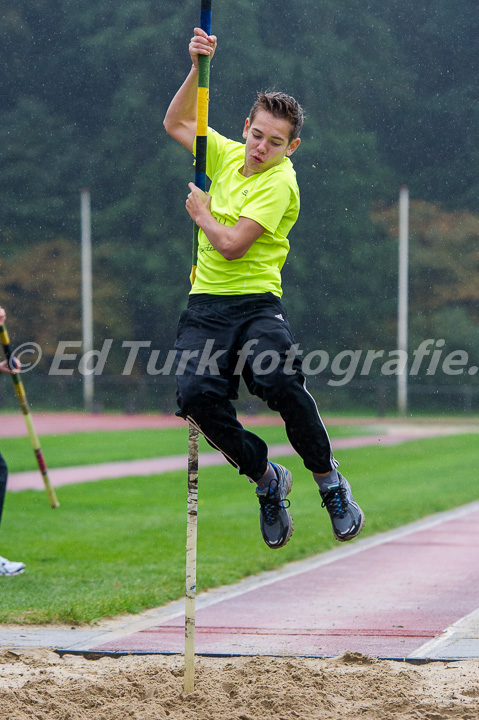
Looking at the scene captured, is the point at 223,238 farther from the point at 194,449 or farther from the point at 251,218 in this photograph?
the point at 194,449

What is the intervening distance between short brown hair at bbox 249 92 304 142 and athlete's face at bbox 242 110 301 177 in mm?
20

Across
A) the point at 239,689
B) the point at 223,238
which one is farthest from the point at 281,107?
the point at 239,689

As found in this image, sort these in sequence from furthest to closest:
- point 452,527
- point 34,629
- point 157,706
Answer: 1. point 452,527
2. point 34,629
3. point 157,706

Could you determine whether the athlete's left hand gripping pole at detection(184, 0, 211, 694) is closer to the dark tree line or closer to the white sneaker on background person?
the white sneaker on background person

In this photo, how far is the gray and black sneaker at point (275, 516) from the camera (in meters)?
5.13

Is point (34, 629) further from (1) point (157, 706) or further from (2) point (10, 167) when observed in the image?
(2) point (10, 167)

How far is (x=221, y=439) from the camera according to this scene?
4910mm

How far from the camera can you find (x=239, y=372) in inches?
194

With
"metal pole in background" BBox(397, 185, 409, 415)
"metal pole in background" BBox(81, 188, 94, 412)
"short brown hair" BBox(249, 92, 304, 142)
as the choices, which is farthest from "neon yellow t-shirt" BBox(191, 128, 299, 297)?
"metal pole in background" BBox(81, 188, 94, 412)

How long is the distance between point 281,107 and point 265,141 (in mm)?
165

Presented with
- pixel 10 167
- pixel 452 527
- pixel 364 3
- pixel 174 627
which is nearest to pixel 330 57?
pixel 364 3

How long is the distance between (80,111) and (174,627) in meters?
34.4

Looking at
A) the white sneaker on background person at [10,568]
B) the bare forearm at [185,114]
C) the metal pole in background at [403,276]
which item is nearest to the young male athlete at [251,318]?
the bare forearm at [185,114]

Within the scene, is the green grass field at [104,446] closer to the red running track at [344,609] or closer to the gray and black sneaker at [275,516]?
the red running track at [344,609]
